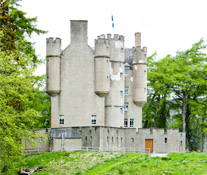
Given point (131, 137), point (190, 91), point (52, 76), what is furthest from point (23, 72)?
point (190, 91)

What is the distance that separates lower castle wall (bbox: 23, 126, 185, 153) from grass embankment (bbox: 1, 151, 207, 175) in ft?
8.36

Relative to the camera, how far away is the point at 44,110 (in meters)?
61.3

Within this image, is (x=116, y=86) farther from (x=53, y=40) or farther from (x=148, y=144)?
(x=53, y=40)

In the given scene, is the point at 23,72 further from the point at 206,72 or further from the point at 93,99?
the point at 206,72

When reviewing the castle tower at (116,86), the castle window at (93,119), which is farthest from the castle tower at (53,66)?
the castle tower at (116,86)

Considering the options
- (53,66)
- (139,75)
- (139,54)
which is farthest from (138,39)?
(53,66)

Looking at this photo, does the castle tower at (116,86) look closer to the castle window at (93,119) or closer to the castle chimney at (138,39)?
the castle window at (93,119)

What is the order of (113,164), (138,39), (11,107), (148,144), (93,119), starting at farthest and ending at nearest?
(138,39), (148,144), (93,119), (113,164), (11,107)

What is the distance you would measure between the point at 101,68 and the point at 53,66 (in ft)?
17.3

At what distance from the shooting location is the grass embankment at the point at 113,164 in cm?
3045

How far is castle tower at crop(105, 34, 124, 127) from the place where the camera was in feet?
177

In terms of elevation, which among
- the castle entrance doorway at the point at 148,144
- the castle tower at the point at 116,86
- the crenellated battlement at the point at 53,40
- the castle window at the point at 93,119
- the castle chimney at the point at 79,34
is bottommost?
the castle entrance doorway at the point at 148,144

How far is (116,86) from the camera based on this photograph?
54.6 metres

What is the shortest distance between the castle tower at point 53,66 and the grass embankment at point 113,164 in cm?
954
